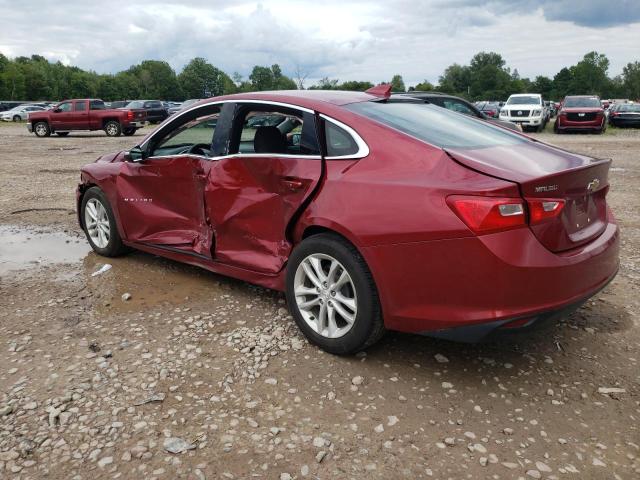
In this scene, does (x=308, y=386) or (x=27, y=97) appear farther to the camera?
(x=27, y=97)

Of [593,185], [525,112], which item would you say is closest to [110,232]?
[593,185]

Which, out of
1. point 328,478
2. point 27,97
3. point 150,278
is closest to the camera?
point 328,478

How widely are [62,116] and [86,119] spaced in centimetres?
131

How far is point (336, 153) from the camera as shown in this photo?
3.55 metres

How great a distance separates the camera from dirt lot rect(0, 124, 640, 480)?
103 inches

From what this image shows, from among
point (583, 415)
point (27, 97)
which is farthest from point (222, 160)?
point (27, 97)

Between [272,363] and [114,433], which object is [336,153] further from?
[114,433]

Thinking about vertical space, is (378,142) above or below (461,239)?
above

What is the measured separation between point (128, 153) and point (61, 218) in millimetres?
2960

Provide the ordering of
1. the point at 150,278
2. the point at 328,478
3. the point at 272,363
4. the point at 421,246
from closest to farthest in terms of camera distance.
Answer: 1. the point at 328,478
2. the point at 421,246
3. the point at 272,363
4. the point at 150,278

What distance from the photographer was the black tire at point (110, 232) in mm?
5449

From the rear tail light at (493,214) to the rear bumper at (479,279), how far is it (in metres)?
0.04

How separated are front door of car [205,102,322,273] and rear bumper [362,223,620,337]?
803 mm

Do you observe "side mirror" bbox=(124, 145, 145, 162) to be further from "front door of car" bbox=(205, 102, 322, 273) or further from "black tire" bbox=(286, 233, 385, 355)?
"black tire" bbox=(286, 233, 385, 355)
